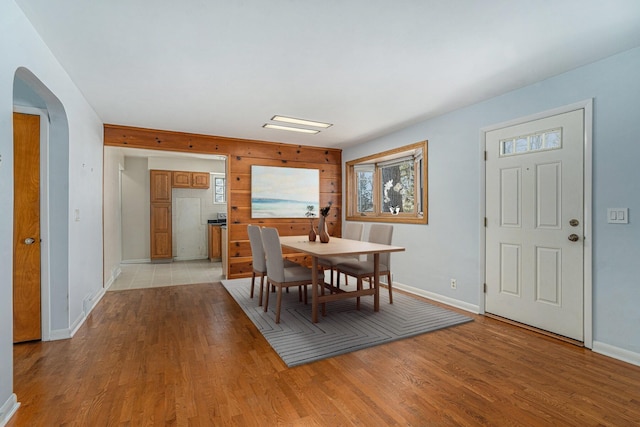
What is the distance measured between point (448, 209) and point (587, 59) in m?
1.89

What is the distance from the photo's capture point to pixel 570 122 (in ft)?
8.90

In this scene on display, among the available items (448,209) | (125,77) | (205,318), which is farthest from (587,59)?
(205,318)

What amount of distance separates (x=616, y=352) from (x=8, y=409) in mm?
4089

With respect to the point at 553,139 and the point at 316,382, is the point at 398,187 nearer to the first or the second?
the point at 553,139

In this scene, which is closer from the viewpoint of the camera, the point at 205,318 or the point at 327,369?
the point at 327,369

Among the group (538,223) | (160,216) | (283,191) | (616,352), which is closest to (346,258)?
(283,191)

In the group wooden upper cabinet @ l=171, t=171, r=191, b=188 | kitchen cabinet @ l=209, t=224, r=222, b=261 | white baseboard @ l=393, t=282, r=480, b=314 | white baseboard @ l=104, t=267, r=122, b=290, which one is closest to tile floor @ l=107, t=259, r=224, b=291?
white baseboard @ l=104, t=267, r=122, b=290

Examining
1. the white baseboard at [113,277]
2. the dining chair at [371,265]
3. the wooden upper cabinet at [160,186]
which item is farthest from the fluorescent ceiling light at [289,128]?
the wooden upper cabinet at [160,186]

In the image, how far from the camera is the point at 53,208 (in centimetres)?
274

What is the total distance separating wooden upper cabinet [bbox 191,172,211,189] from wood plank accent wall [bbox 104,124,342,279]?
246 cm

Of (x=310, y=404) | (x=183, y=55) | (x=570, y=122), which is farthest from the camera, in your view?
(x=570, y=122)

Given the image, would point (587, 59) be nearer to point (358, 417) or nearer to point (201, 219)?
point (358, 417)

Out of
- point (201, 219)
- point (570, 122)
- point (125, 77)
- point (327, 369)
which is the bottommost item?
point (327, 369)

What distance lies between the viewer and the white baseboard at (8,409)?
1.65 meters
